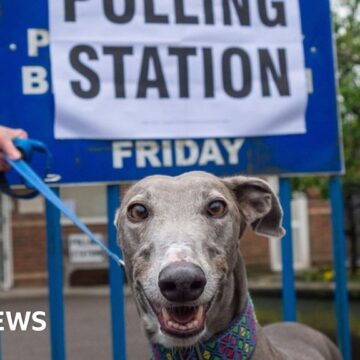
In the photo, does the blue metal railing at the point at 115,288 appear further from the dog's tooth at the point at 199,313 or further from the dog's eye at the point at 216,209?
the dog's tooth at the point at 199,313

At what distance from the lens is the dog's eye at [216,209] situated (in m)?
2.78

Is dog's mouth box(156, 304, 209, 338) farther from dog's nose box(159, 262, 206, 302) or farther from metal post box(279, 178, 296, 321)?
metal post box(279, 178, 296, 321)

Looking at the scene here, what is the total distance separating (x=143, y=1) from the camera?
421 cm

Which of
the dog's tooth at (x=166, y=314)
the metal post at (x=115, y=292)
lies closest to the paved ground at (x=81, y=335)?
the metal post at (x=115, y=292)

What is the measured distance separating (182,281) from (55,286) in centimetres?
184

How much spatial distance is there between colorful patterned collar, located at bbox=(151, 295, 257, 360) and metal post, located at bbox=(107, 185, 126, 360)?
1336 millimetres

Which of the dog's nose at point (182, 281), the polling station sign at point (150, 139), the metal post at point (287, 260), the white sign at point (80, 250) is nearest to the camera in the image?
the dog's nose at point (182, 281)

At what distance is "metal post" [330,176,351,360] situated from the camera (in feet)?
14.9

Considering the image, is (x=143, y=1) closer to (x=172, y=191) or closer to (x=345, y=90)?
(x=172, y=191)

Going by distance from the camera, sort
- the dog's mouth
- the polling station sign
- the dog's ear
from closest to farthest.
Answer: the dog's mouth < the dog's ear < the polling station sign

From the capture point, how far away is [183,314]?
8.29 ft

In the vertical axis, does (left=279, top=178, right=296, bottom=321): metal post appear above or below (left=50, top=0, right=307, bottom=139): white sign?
below

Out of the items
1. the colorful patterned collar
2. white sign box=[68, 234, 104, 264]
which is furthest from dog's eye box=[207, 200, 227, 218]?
white sign box=[68, 234, 104, 264]

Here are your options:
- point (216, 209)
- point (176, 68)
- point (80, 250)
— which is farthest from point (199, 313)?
point (80, 250)
